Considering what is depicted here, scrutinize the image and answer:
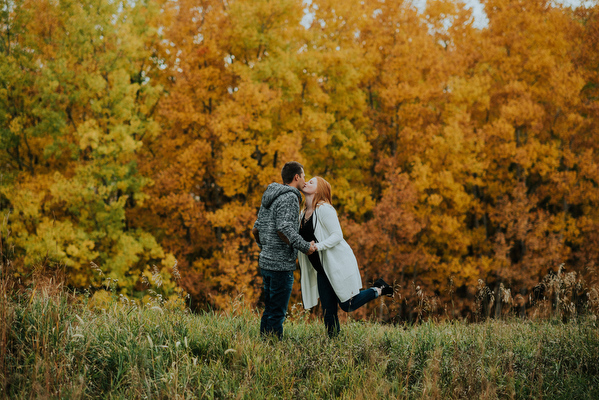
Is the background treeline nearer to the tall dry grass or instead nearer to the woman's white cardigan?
the woman's white cardigan

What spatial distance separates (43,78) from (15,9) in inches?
119

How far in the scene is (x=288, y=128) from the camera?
14211mm

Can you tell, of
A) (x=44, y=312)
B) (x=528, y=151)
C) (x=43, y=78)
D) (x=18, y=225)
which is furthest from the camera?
(x=528, y=151)

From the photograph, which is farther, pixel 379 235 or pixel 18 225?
pixel 379 235

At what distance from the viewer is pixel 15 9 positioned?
13008 mm

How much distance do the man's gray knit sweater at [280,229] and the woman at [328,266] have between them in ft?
0.96

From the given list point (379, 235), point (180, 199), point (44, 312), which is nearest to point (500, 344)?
point (44, 312)

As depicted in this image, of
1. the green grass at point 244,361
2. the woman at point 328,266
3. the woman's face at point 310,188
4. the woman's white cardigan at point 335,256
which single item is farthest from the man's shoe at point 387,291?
the woman's face at point 310,188

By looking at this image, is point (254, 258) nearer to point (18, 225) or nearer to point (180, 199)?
point (180, 199)

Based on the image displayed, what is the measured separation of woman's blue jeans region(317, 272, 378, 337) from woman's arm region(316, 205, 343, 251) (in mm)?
447

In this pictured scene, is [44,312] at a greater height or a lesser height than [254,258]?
greater

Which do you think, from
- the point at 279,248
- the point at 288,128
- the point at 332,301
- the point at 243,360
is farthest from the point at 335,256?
the point at 288,128

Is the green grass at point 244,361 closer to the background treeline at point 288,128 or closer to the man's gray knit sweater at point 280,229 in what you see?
the man's gray knit sweater at point 280,229

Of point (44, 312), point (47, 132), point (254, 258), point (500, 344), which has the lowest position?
point (254, 258)
